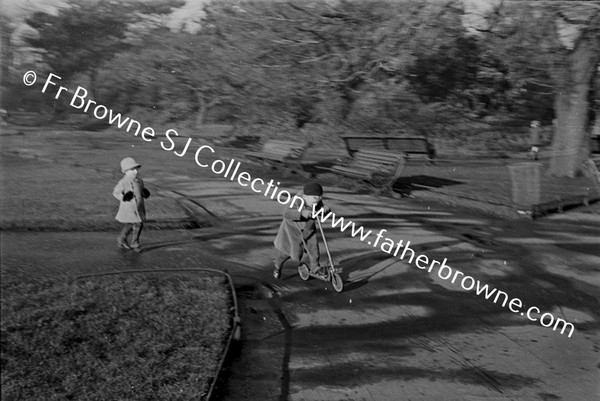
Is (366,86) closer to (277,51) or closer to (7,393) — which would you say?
(277,51)

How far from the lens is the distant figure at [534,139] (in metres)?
7.99

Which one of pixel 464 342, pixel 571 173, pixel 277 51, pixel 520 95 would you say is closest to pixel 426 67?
pixel 520 95

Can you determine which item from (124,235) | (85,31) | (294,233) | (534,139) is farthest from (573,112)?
(85,31)

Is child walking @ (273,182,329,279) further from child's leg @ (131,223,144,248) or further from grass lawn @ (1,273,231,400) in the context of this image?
child's leg @ (131,223,144,248)

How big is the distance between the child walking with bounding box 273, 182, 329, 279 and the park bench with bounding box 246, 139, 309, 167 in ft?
1.95

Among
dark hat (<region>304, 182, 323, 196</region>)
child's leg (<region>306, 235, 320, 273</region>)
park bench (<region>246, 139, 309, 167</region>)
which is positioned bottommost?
child's leg (<region>306, 235, 320, 273</region>)

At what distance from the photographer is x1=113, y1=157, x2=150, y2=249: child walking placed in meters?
5.30

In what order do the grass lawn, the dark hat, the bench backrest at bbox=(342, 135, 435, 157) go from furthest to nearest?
1. the bench backrest at bbox=(342, 135, 435, 157)
2. the dark hat
3. the grass lawn

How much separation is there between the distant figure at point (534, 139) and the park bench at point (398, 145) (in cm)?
145

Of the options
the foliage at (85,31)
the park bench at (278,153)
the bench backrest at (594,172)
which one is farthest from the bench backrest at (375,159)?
the foliage at (85,31)

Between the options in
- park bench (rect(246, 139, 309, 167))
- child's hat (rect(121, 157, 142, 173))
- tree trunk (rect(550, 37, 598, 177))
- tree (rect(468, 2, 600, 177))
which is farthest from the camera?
tree trunk (rect(550, 37, 598, 177))

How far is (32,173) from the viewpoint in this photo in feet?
16.3

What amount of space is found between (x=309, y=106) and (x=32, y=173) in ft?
10.4

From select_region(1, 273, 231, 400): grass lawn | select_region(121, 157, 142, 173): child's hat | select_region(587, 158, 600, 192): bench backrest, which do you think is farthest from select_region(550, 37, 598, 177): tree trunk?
select_region(121, 157, 142, 173): child's hat
